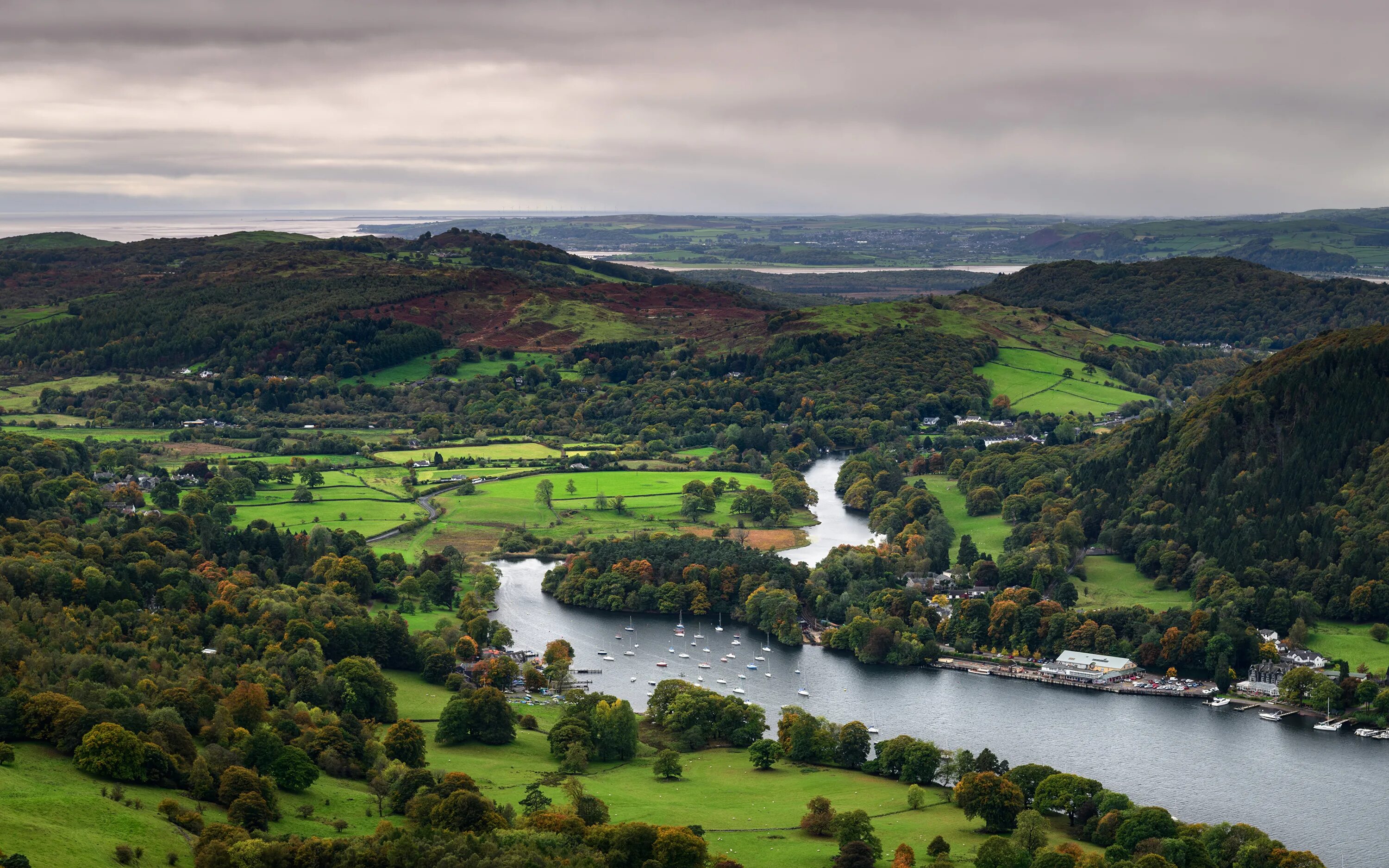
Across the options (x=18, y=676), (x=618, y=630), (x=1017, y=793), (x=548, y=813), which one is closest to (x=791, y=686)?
(x=618, y=630)

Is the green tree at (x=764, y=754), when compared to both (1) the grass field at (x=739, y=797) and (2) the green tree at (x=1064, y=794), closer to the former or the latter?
(1) the grass field at (x=739, y=797)

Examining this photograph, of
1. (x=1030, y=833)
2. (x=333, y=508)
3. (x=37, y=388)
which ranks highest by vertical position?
(x=37, y=388)

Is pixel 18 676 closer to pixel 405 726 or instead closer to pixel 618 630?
pixel 405 726

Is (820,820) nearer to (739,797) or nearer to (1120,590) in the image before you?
(739,797)

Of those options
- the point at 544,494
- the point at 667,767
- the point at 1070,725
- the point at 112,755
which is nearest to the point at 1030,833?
the point at 667,767

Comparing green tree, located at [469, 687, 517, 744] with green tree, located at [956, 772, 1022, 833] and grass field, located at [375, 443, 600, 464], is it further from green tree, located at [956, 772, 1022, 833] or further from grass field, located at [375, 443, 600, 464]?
grass field, located at [375, 443, 600, 464]

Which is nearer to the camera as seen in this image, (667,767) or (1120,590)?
(667,767)

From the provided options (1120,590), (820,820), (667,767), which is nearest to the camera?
(820,820)
